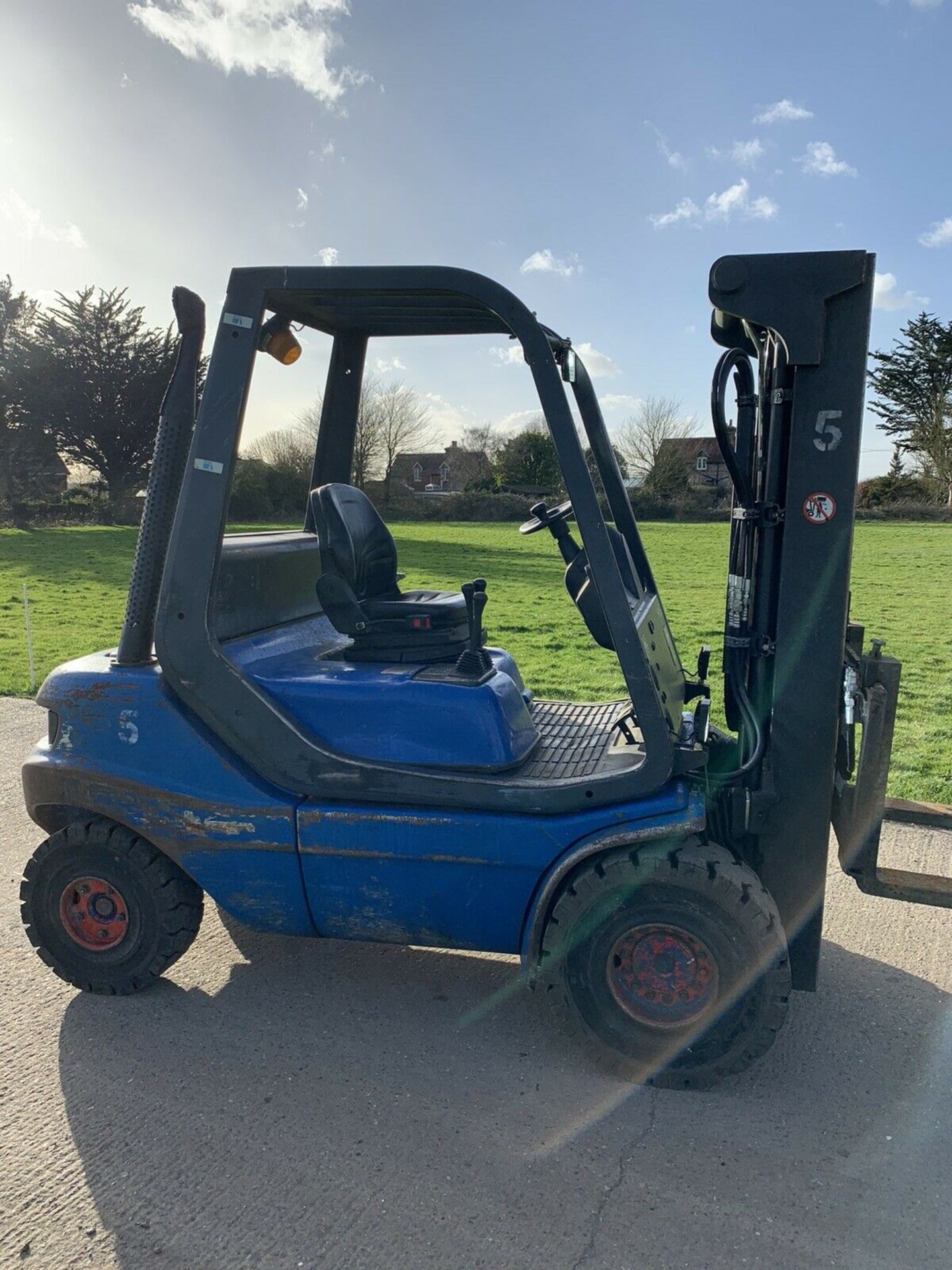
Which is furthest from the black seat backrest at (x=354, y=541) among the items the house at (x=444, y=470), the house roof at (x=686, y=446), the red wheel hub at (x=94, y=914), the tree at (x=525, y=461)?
the house roof at (x=686, y=446)

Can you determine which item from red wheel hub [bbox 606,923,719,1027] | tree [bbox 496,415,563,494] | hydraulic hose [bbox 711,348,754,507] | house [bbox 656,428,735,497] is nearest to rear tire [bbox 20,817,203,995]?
red wheel hub [bbox 606,923,719,1027]

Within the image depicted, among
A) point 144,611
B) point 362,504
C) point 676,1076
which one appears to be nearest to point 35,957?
point 144,611

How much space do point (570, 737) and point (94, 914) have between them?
80.0 inches

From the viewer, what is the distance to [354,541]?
3.94 m

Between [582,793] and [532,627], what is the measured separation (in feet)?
38.0

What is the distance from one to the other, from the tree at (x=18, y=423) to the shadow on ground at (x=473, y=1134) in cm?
4538

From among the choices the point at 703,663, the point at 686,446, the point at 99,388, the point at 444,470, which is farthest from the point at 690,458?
the point at 703,663

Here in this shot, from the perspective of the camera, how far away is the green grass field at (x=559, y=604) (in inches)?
392

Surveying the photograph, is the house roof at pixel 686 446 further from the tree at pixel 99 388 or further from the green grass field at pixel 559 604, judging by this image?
the tree at pixel 99 388

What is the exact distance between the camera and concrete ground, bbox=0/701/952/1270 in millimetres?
2682

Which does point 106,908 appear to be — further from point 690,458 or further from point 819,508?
point 690,458

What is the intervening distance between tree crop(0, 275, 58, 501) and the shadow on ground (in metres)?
45.4

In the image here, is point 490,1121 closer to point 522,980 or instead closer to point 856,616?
point 522,980

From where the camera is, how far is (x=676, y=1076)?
335 cm
